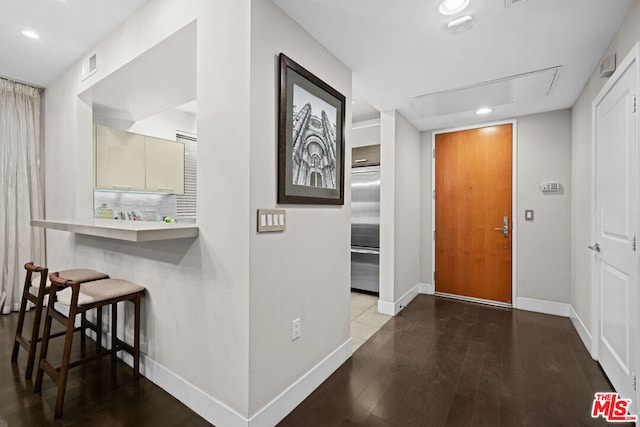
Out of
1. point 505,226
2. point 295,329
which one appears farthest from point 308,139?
point 505,226

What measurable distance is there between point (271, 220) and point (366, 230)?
2.70 meters

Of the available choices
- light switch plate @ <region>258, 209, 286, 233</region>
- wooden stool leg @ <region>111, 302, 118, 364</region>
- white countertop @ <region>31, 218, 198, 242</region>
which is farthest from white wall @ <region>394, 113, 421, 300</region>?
wooden stool leg @ <region>111, 302, 118, 364</region>

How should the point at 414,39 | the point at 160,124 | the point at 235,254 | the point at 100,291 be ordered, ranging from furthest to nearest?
1. the point at 160,124
2. the point at 414,39
3. the point at 100,291
4. the point at 235,254

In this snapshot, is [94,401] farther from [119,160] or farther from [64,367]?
[119,160]

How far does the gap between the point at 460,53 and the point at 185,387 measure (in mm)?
2947

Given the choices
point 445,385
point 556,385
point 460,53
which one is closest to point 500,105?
point 460,53

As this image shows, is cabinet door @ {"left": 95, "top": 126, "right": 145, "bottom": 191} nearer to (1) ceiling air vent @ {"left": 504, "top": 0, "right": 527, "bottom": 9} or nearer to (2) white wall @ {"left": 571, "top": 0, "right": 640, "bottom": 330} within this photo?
(1) ceiling air vent @ {"left": 504, "top": 0, "right": 527, "bottom": 9}

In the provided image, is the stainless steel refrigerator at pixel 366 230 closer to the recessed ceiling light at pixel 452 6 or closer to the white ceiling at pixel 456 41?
the white ceiling at pixel 456 41

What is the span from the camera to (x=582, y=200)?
280 cm

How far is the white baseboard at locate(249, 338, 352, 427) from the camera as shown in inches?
63.7

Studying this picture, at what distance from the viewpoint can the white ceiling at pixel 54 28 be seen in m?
2.02

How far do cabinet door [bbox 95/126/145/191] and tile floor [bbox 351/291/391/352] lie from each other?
9.73 ft

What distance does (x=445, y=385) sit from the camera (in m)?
2.05

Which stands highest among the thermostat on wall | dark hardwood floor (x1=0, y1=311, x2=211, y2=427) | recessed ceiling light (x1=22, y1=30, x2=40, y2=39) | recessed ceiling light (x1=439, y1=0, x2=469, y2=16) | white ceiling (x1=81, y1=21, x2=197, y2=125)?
recessed ceiling light (x1=22, y1=30, x2=40, y2=39)
